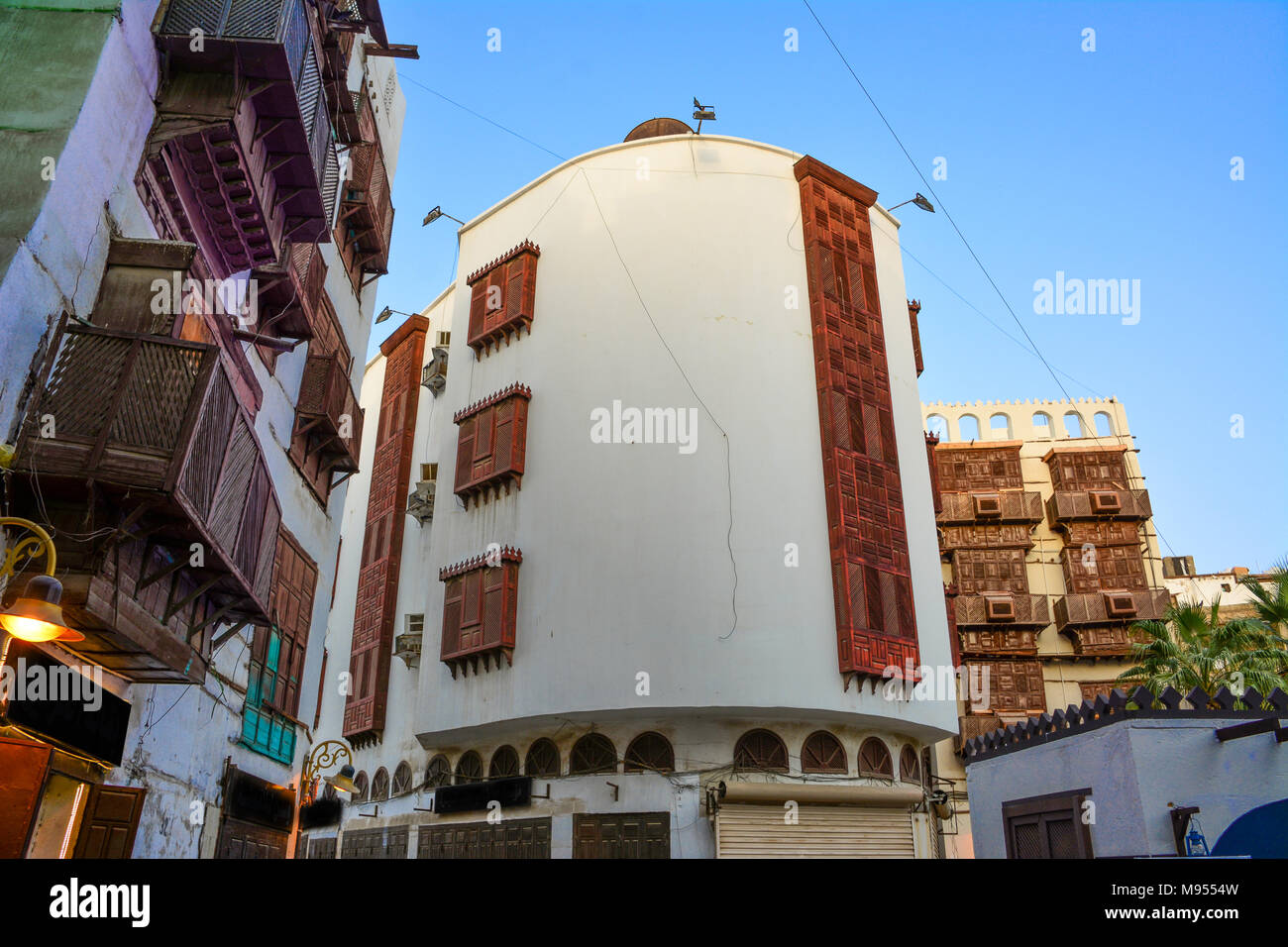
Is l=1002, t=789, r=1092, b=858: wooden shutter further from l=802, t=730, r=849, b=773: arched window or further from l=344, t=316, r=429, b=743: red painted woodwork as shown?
l=344, t=316, r=429, b=743: red painted woodwork

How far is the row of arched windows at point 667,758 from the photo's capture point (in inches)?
859

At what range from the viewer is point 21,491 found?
8.48m

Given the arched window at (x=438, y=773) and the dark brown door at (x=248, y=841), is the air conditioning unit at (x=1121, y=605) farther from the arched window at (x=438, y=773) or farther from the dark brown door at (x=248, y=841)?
the dark brown door at (x=248, y=841)

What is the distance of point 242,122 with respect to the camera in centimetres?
1153

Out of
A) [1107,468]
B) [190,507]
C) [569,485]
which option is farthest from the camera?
[1107,468]

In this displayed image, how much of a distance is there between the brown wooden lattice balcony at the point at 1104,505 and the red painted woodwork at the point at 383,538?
28536mm

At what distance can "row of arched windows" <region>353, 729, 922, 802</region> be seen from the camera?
21.8 m

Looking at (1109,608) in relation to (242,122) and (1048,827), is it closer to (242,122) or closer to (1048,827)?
(1048,827)

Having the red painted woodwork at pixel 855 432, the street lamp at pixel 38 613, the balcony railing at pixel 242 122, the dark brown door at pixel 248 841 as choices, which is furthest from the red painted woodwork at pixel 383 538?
the street lamp at pixel 38 613

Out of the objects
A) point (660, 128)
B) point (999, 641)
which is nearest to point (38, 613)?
point (660, 128)

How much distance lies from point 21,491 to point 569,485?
16113 millimetres

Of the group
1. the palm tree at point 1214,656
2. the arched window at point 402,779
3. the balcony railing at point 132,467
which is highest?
the palm tree at point 1214,656
